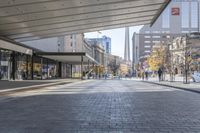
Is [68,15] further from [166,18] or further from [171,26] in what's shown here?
[171,26]

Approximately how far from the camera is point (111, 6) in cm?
3844

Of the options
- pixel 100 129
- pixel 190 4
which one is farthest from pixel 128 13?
pixel 190 4

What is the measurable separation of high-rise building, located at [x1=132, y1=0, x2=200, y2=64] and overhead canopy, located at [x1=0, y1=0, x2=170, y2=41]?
108m

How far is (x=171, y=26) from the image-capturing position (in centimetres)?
17950

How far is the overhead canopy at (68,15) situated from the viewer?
115ft

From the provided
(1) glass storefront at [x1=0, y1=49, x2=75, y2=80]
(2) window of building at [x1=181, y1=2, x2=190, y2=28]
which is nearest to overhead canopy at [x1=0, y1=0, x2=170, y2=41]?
(1) glass storefront at [x1=0, y1=49, x2=75, y2=80]

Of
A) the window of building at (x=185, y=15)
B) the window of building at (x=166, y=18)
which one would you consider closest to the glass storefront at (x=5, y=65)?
the window of building at (x=185, y=15)

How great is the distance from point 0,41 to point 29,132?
33633 millimetres

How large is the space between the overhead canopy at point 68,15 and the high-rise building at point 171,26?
108 metres

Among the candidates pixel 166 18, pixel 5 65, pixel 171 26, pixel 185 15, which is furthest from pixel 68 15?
pixel 171 26

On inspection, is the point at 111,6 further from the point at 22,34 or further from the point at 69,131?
the point at 69,131

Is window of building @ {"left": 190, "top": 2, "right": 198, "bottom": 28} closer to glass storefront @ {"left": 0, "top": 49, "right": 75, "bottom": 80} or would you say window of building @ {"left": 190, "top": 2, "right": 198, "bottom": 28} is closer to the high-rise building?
the high-rise building

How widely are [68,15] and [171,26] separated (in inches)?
5659

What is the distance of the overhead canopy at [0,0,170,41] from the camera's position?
35.1 m
